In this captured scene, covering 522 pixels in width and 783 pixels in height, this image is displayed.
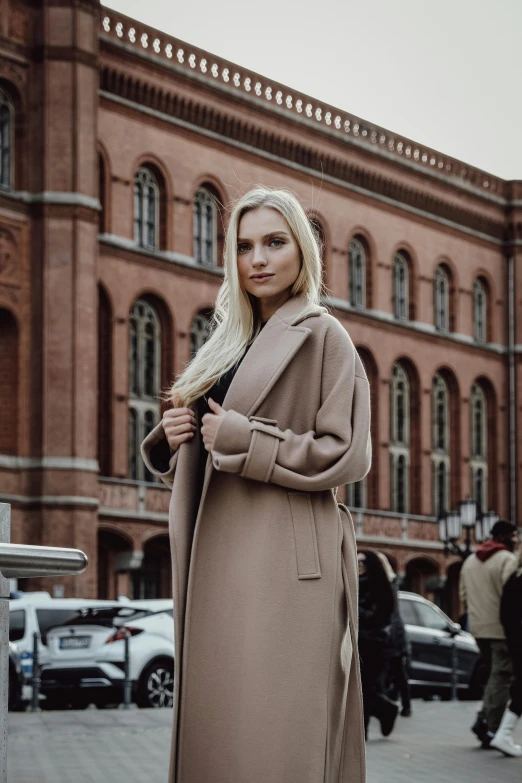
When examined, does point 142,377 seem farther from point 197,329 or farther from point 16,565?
point 16,565

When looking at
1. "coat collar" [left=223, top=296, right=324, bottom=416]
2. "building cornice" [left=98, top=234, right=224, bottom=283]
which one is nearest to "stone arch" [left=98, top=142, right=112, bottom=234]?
"building cornice" [left=98, top=234, right=224, bottom=283]

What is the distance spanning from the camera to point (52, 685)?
65.6ft

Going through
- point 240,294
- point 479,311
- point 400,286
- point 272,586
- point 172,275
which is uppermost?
point 400,286

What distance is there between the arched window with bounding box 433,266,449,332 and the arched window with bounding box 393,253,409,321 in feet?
4.32

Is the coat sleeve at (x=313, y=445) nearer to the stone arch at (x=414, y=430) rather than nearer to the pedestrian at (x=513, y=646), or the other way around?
the pedestrian at (x=513, y=646)

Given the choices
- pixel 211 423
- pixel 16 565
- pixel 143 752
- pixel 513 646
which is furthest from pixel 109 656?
pixel 16 565

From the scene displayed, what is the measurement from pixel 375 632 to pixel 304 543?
9.91 metres

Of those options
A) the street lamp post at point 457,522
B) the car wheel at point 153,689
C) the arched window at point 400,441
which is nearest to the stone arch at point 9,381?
the street lamp post at point 457,522

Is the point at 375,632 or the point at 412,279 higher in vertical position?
the point at 412,279

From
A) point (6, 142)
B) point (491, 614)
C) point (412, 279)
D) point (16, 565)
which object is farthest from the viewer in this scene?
point (412, 279)

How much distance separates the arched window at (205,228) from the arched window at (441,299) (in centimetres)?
977

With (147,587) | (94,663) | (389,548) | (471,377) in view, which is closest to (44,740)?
(94,663)

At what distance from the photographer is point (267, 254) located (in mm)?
3811

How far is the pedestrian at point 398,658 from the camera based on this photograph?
13.4 meters
